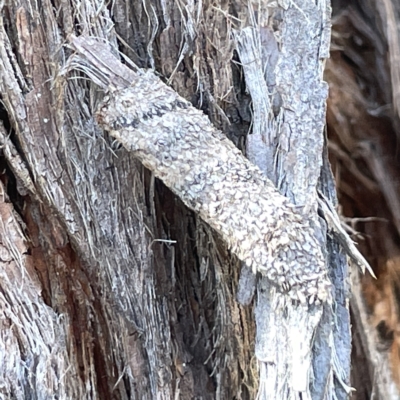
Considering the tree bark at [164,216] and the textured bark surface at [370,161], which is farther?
the textured bark surface at [370,161]

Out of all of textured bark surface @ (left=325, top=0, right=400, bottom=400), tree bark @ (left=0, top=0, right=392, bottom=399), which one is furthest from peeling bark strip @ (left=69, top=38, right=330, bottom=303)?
textured bark surface @ (left=325, top=0, right=400, bottom=400)

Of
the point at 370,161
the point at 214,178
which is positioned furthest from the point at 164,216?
the point at 370,161

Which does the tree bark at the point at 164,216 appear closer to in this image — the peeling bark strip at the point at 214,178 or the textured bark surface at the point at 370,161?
the peeling bark strip at the point at 214,178

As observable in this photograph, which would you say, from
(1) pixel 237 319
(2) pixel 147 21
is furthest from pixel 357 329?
(2) pixel 147 21

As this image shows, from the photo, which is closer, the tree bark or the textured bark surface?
the tree bark

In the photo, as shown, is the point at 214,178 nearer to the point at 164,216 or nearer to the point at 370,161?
the point at 164,216

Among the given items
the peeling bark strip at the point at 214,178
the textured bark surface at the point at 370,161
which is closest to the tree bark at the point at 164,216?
the peeling bark strip at the point at 214,178

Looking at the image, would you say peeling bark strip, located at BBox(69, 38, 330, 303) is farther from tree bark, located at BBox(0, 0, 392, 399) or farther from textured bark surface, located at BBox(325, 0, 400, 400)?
textured bark surface, located at BBox(325, 0, 400, 400)

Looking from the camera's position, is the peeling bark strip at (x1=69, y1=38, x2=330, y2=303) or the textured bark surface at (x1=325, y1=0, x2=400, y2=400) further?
the textured bark surface at (x1=325, y1=0, x2=400, y2=400)
